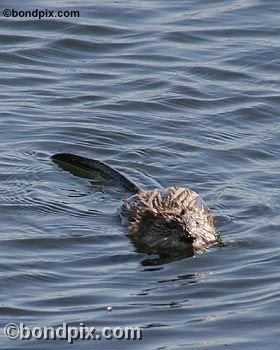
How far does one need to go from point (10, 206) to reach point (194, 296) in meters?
2.28

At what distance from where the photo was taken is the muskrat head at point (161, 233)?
1076 cm

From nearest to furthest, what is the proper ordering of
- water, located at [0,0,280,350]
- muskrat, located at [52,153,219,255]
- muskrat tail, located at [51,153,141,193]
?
water, located at [0,0,280,350]
muskrat, located at [52,153,219,255]
muskrat tail, located at [51,153,141,193]

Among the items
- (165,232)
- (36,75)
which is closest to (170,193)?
(165,232)

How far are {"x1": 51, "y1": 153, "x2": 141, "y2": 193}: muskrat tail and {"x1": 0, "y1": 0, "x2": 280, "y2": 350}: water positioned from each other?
12cm

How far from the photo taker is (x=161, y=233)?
35.8 feet

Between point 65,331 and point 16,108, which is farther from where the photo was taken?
point 16,108

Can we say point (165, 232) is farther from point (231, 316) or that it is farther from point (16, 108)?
point (16, 108)

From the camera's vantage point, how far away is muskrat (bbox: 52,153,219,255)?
35.1 ft

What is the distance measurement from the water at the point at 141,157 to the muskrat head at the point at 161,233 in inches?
6.2

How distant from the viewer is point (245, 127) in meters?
13.5
